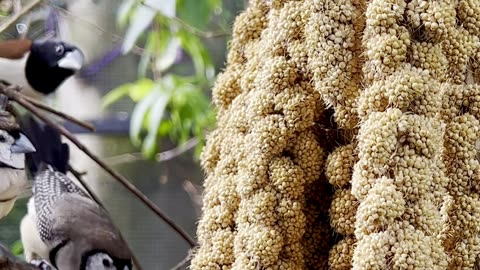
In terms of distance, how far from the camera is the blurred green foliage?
4.09 ft

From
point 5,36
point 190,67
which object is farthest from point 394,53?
point 190,67

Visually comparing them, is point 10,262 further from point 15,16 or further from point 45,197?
point 15,16

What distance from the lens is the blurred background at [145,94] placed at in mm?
1108

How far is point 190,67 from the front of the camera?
150cm

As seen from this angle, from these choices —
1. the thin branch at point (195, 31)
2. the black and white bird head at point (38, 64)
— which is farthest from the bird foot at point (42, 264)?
the thin branch at point (195, 31)

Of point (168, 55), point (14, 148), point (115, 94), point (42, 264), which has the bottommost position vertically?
point (42, 264)

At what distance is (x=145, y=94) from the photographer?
4.25 ft

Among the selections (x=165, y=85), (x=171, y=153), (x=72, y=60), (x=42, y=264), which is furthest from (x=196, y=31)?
(x=42, y=264)

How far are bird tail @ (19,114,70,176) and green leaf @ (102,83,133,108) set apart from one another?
33 cm

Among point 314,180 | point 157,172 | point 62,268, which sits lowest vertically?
point 62,268

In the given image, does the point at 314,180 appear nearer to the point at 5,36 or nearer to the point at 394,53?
the point at 394,53

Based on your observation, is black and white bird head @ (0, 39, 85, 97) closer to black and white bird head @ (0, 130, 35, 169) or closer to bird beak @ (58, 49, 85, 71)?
bird beak @ (58, 49, 85, 71)

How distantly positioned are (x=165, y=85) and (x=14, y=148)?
0.53m

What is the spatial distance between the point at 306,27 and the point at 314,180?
11 centimetres
